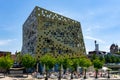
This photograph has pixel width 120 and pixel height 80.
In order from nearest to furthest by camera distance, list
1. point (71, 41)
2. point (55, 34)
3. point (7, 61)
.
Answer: point (7, 61) < point (55, 34) < point (71, 41)

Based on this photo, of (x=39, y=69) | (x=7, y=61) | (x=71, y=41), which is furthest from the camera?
(x=71, y=41)

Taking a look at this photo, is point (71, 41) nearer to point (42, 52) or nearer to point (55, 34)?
point (55, 34)

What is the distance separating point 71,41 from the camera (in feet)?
419

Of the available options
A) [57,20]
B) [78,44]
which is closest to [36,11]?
[57,20]

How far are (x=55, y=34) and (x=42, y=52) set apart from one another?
35.9 feet

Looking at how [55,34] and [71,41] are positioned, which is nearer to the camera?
[55,34]

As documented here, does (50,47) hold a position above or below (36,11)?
below

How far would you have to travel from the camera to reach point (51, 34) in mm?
117062

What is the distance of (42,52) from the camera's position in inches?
4466

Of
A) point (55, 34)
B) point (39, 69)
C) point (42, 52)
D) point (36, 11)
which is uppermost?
point (36, 11)

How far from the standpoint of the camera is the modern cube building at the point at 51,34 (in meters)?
113

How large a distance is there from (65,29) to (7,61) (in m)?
49.2

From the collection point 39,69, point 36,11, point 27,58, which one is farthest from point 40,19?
point 27,58

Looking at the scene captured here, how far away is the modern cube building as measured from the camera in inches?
4453
